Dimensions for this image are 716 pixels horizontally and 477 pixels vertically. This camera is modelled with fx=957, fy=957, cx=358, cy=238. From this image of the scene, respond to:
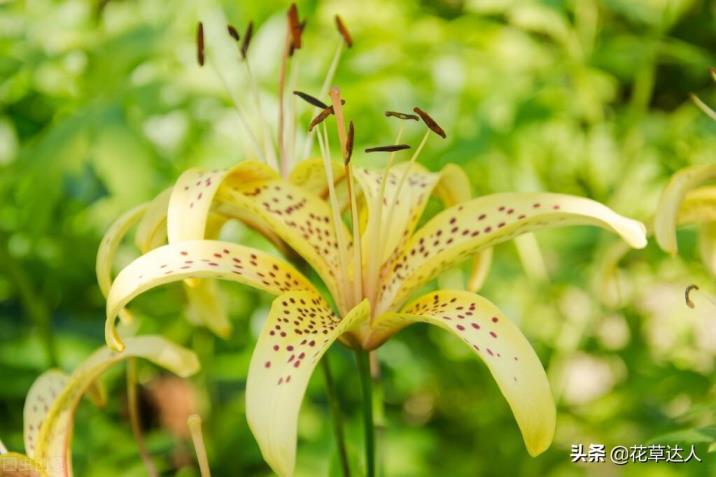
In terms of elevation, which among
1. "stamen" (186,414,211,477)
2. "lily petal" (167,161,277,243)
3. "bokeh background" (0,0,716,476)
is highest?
"lily petal" (167,161,277,243)

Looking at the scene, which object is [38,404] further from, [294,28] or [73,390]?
[294,28]

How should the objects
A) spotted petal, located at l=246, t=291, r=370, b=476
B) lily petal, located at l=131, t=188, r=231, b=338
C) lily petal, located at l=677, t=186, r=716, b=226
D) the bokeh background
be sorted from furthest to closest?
the bokeh background → lily petal, located at l=677, t=186, r=716, b=226 → lily petal, located at l=131, t=188, r=231, b=338 → spotted petal, located at l=246, t=291, r=370, b=476

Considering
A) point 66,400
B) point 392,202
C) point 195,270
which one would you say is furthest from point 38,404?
point 392,202

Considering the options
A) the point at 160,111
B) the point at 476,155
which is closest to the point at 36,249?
the point at 160,111

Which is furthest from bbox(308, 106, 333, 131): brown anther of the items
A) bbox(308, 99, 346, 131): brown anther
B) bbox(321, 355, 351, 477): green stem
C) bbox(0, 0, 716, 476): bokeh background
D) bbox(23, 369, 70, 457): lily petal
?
bbox(0, 0, 716, 476): bokeh background

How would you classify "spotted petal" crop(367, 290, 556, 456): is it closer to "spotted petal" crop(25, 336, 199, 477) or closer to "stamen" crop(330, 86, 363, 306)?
"stamen" crop(330, 86, 363, 306)

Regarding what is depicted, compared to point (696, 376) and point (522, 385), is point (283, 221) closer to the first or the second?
point (522, 385)

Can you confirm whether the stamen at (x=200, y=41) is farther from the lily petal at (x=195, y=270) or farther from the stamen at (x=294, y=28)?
the lily petal at (x=195, y=270)
